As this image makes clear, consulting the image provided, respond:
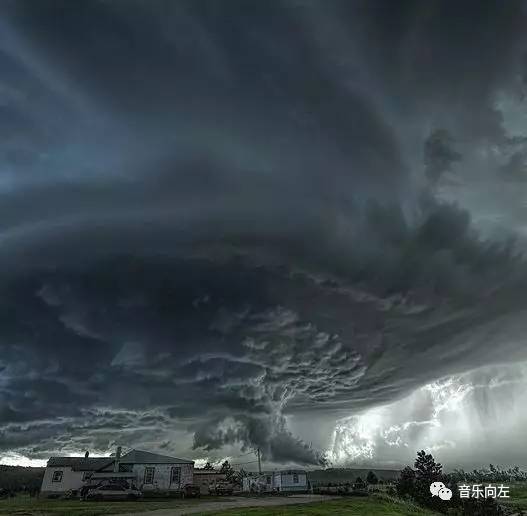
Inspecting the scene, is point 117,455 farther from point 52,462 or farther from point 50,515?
point 50,515

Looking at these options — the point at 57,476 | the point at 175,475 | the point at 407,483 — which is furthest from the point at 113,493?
the point at 407,483

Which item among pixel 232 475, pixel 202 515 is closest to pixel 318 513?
pixel 202 515

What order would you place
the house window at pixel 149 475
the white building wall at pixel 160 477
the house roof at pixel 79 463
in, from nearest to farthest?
the white building wall at pixel 160 477 < the house window at pixel 149 475 < the house roof at pixel 79 463

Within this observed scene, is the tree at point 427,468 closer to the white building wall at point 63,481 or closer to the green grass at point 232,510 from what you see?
the green grass at point 232,510

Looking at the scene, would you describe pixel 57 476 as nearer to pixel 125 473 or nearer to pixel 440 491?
pixel 125 473

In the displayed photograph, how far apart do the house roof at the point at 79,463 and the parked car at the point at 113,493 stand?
22.3 m

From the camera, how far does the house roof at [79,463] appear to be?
277ft

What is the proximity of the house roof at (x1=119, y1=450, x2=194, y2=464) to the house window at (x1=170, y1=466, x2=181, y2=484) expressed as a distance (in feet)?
3.91

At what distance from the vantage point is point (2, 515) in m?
34.6

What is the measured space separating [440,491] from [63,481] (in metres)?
64.4

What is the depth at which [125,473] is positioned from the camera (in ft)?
268

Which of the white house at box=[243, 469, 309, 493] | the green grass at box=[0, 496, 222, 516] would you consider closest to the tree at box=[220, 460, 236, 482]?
the white house at box=[243, 469, 309, 493]

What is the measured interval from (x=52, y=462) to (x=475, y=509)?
72.7 metres

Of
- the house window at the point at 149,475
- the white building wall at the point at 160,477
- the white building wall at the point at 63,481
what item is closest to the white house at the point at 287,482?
the white building wall at the point at 160,477
